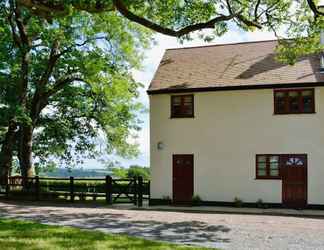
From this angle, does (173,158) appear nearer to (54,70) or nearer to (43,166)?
(54,70)

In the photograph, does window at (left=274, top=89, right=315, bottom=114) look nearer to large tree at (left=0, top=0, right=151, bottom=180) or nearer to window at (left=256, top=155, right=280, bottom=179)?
window at (left=256, top=155, right=280, bottom=179)

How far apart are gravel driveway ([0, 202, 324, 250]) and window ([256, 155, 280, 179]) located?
10.7 feet

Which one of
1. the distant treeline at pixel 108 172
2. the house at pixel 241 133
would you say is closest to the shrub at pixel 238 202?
the house at pixel 241 133

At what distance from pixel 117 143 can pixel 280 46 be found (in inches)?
478

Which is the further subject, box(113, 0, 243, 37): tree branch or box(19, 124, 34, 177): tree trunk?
box(19, 124, 34, 177): tree trunk

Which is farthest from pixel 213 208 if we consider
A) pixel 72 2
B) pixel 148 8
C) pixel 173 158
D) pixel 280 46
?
pixel 72 2

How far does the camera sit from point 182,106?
21203 millimetres

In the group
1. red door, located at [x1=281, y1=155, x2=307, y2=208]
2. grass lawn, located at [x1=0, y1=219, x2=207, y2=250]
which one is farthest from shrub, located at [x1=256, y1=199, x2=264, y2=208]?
grass lawn, located at [x1=0, y1=219, x2=207, y2=250]

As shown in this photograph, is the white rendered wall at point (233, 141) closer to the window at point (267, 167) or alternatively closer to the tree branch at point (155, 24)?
the window at point (267, 167)

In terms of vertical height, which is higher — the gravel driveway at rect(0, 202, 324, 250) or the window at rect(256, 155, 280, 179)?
the window at rect(256, 155, 280, 179)

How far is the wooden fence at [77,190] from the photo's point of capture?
69.2 ft

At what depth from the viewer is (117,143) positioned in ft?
89.1

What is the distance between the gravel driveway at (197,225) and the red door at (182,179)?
3.02 metres

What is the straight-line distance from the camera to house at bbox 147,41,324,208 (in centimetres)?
1927
